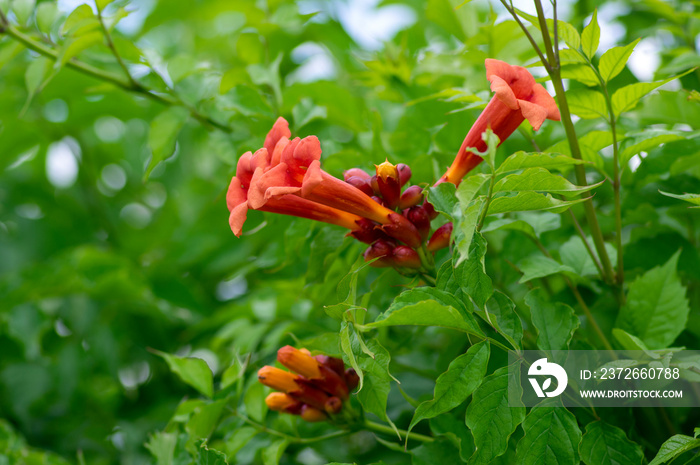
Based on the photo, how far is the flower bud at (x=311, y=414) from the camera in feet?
3.68

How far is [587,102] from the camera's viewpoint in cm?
107

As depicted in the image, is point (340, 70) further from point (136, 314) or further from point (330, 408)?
point (330, 408)

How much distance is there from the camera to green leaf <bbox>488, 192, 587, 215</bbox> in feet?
2.72

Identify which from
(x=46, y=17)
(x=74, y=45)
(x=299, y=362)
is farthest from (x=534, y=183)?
(x=46, y=17)

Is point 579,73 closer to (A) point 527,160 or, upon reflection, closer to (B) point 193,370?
(A) point 527,160

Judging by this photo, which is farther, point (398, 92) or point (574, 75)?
point (398, 92)

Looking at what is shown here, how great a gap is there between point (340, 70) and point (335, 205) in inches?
68.0

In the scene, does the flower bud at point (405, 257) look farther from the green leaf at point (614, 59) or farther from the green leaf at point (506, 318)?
the green leaf at point (614, 59)

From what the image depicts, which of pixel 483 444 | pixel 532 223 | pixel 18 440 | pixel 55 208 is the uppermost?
pixel 532 223

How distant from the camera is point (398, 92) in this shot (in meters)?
A: 1.61

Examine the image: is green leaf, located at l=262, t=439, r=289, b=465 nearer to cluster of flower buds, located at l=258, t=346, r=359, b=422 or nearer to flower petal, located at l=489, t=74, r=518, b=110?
cluster of flower buds, located at l=258, t=346, r=359, b=422

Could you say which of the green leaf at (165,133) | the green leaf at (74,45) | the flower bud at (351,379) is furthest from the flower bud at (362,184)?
the green leaf at (74,45)

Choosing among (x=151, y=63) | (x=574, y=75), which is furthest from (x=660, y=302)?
(x=151, y=63)

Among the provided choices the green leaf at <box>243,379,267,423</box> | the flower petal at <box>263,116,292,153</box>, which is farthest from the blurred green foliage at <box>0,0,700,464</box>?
the flower petal at <box>263,116,292,153</box>
